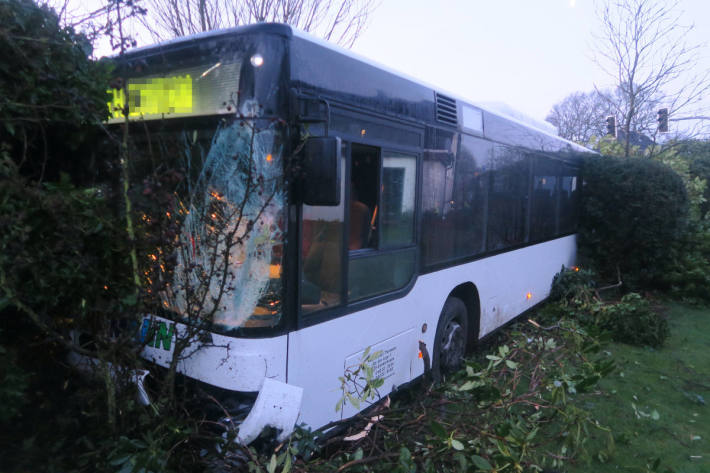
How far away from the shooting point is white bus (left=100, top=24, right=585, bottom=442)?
9.66 feet

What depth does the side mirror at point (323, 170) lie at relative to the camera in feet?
9.59

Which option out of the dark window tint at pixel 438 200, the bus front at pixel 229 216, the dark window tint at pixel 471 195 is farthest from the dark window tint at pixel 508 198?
the bus front at pixel 229 216

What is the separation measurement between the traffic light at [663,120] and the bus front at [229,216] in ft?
45.5

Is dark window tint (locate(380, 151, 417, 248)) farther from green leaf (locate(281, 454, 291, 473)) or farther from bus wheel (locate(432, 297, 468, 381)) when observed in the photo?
green leaf (locate(281, 454, 291, 473))

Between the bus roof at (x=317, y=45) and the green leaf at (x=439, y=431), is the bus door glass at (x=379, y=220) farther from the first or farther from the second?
the green leaf at (x=439, y=431)

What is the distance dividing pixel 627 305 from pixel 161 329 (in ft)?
22.4

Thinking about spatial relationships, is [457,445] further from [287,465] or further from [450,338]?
[450,338]

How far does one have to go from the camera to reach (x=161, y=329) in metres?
3.16

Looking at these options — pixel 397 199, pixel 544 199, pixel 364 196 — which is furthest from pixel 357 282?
pixel 544 199

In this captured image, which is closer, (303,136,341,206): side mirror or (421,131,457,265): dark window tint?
(303,136,341,206): side mirror

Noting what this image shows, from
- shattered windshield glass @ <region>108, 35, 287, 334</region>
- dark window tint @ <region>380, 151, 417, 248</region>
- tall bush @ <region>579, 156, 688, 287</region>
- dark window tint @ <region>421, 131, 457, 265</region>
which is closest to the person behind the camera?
shattered windshield glass @ <region>108, 35, 287, 334</region>

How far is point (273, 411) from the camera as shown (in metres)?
2.92

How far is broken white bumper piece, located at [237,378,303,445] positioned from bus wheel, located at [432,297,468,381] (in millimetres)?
2239

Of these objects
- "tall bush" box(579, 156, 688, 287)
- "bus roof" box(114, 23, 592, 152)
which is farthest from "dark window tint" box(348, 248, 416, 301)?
"tall bush" box(579, 156, 688, 287)
